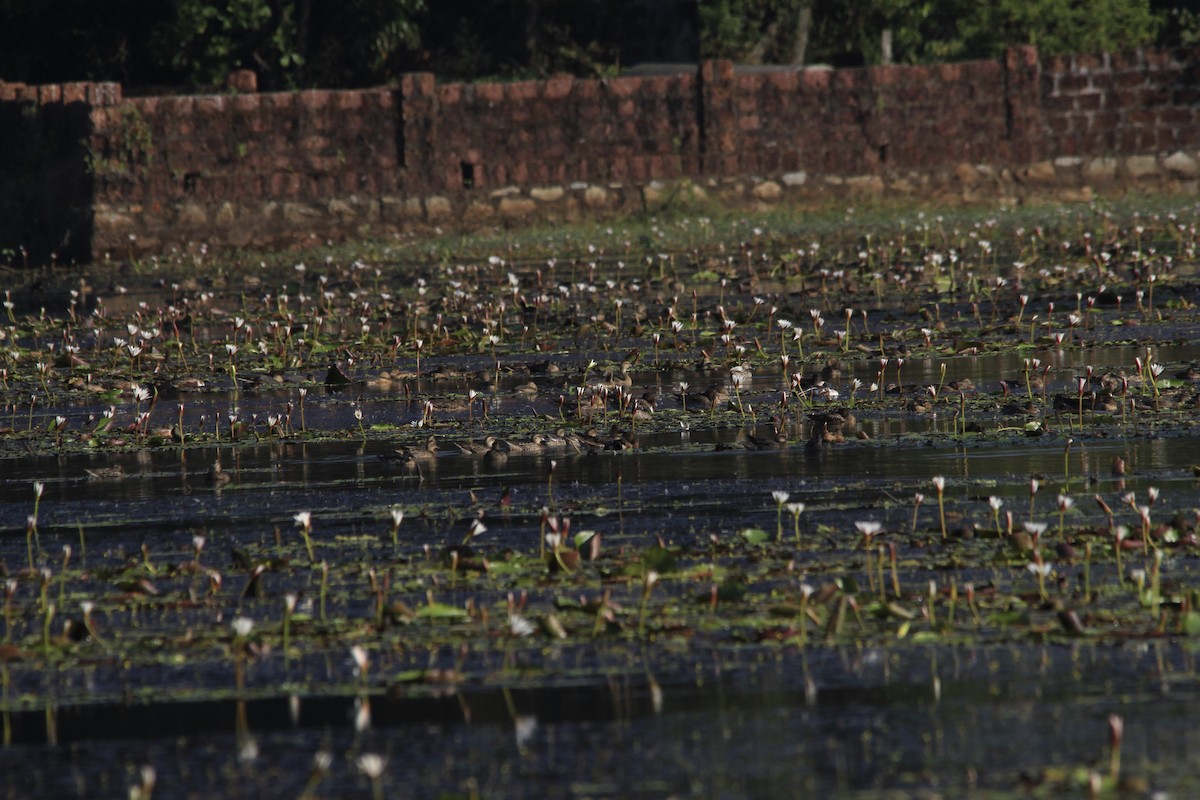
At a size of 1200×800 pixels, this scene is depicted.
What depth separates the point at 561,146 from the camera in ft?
85.0

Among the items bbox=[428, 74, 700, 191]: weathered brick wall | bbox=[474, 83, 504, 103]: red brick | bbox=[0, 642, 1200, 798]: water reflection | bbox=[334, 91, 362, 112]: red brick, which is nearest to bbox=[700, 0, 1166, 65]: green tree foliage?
bbox=[428, 74, 700, 191]: weathered brick wall

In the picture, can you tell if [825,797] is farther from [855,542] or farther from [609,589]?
[855,542]

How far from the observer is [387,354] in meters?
11.4

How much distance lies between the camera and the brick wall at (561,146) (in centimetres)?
2505

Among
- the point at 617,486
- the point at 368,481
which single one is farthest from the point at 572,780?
the point at 368,481

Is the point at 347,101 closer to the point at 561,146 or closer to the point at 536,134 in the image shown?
the point at 536,134

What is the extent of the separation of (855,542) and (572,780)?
6.98 feet

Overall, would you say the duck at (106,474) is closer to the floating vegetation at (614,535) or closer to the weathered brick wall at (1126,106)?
the floating vegetation at (614,535)

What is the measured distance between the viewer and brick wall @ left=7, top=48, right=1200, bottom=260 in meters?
25.0

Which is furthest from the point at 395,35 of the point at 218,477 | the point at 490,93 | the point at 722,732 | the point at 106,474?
the point at 722,732

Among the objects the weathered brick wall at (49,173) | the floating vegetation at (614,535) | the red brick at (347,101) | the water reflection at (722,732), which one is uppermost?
the red brick at (347,101)

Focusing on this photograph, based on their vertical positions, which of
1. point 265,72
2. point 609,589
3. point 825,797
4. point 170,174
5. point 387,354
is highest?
point 265,72

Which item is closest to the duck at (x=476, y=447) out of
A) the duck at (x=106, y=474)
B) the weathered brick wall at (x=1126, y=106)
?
the duck at (x=106, y=474)

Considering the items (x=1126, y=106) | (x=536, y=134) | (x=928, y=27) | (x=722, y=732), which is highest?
(x=928, y=27)
